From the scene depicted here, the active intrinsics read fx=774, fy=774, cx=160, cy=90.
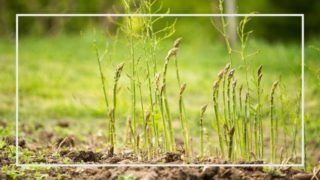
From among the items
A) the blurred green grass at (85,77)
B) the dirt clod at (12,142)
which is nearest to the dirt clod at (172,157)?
the dirt clod at (12,142)

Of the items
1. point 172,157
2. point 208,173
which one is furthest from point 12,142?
point 208,173

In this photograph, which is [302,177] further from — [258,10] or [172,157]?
[258,10]

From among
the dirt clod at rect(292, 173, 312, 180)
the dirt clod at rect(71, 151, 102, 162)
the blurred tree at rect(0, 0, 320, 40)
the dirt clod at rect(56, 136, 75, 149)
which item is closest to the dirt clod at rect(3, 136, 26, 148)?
the dirt clod at rect(56, 136, 75, 149)

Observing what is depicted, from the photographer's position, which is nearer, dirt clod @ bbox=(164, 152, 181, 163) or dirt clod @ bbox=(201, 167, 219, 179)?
dirt clod @ bbox=(201, 167, 219, 179)

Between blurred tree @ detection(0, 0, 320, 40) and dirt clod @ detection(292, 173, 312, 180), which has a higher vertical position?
blurred tree @ detection(0, 0, 320, 40)

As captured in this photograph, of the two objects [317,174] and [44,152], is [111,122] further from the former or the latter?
[317,174]

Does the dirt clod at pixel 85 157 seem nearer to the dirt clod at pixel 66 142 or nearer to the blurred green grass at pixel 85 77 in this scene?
the dirt clod at pixel 66 142

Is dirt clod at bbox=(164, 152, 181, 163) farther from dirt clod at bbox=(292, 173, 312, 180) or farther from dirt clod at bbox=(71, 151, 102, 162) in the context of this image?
dirt clod at bbox=(292, 173, 312, 180)

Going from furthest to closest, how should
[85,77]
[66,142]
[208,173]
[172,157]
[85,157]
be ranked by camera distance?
[85,77], [66,142], [85,157], [172,157], [208,173]

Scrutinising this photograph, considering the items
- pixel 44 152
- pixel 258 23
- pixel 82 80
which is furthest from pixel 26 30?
pixel 44 152

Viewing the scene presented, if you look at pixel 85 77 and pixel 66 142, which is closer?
pixel 66 142

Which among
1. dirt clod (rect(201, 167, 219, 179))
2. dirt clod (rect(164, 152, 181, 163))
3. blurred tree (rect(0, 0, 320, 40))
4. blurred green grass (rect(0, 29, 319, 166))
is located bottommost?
dirt clod (rect(201, 167, 219, 179))

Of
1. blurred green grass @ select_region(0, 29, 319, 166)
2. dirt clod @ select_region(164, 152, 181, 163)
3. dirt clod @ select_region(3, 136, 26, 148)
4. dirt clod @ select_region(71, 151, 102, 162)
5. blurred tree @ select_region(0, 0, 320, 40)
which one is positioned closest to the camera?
dirt clod @ select_region(164, 152, 181, 163)

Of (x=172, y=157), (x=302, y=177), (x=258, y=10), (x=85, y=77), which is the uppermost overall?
(x=258, y=10)
